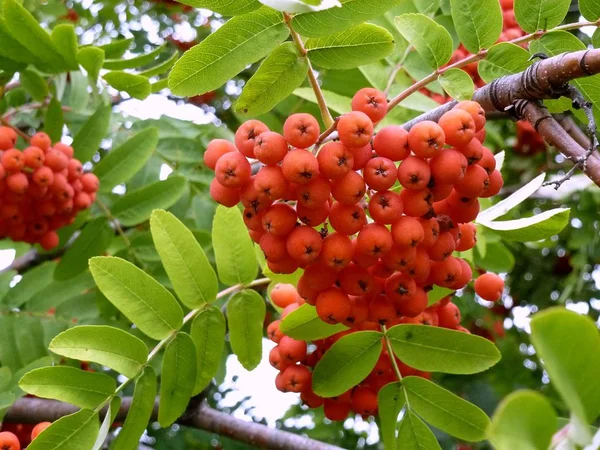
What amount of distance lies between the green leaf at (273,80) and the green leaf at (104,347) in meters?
0.55

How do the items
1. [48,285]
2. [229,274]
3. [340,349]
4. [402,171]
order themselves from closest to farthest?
[402,171], [340,349], [229,274], [48,285]

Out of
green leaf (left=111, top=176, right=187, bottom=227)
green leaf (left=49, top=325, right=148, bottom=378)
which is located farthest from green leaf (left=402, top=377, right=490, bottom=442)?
green leaf (left=111, top=176, right=187, bottom=227)

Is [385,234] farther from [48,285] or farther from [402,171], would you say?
[48,285]

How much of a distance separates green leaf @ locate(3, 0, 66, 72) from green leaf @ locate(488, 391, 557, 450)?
5.64 ft

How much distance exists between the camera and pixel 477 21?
5.46ft

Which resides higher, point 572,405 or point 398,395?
point 572,405

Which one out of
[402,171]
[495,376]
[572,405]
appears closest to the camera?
[572,405]

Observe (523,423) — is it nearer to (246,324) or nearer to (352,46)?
(352,46)

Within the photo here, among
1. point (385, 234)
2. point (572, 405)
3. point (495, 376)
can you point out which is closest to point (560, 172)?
point (495, 376)

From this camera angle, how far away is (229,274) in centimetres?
183

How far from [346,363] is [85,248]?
1.09m

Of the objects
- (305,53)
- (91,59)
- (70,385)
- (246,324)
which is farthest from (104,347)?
(91,59)

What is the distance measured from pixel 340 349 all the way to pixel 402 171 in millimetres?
482

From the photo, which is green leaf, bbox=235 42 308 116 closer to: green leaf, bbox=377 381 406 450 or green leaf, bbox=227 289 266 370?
green leaf, bbox=227 289 266 370
